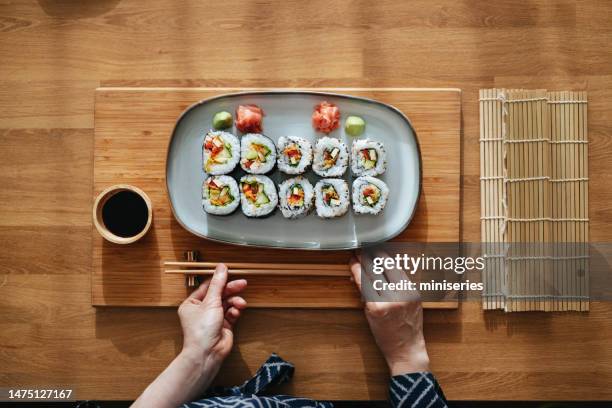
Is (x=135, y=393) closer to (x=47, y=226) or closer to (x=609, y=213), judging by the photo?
(x=47, y=226)

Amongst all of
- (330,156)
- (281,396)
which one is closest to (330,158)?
(330,156)

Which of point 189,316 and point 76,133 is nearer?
point 189,316

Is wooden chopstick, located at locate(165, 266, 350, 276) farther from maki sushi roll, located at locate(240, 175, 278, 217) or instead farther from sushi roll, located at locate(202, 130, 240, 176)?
sushi roll, located at locate(202, 130, 240, 176)

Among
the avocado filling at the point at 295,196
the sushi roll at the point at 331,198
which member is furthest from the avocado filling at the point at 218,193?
the sushi roll at the point at 331,198

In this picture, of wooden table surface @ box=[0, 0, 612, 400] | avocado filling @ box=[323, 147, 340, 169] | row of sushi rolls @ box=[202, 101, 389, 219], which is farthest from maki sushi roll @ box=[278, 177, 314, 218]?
wooden table surface @ box=[0, 0, 612, 400]

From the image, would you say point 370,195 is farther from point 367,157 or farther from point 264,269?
point 264,269

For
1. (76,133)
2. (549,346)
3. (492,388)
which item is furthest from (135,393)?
(549,346)
